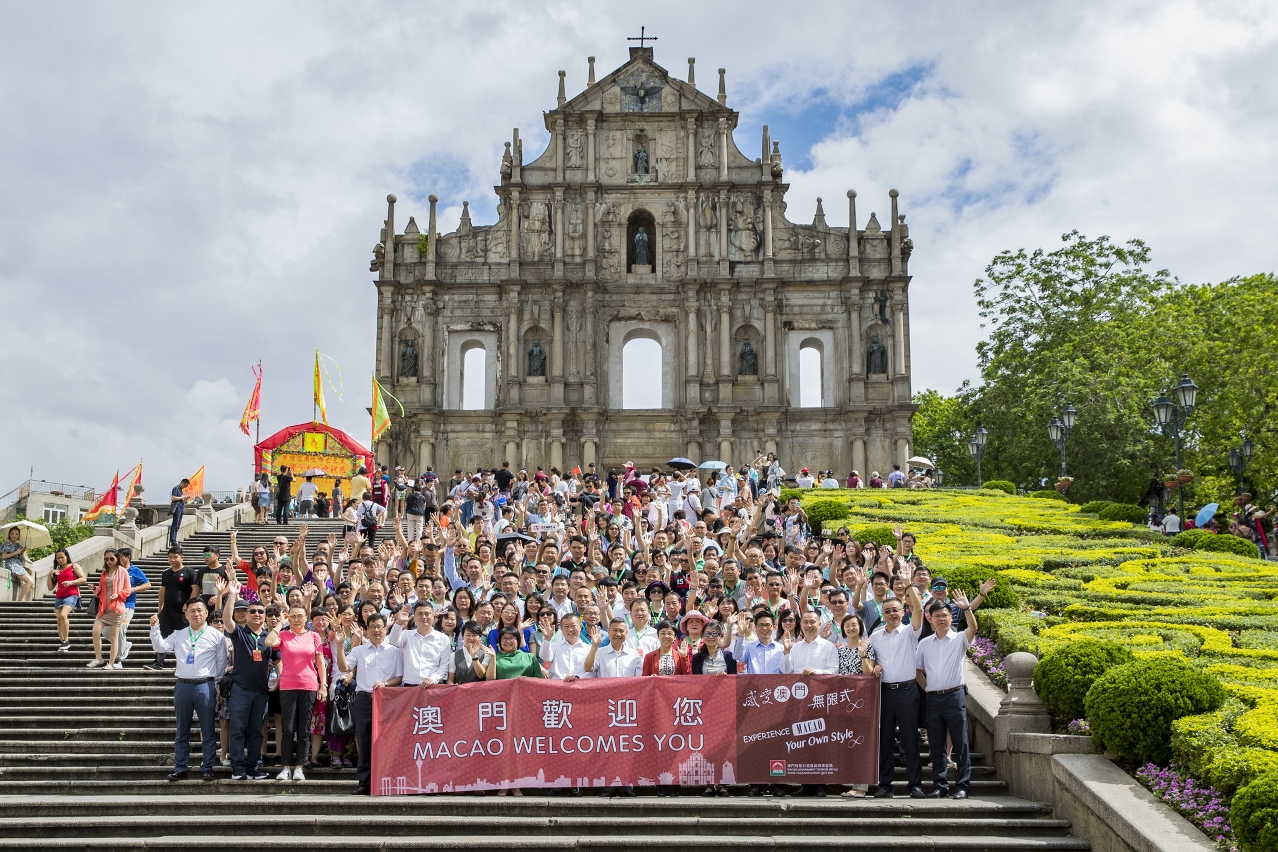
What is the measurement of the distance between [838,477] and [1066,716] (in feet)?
98.5

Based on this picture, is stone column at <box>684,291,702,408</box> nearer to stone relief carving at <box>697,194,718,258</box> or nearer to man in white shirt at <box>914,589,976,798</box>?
stone relief carving at <box>697,194,718,258</box>

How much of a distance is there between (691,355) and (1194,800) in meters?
32.2

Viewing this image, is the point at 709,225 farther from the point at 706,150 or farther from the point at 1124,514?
the point at 1124,514

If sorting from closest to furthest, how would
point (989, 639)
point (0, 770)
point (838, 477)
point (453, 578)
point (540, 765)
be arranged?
point (540, 765) < point (0, 770) < point (989, 639) < point (453, 578) < point (838, 477)

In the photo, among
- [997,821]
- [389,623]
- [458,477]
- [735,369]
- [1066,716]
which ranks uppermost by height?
[735,369]

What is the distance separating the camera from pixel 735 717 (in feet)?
33.3

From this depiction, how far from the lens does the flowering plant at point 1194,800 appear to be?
27.1 feet

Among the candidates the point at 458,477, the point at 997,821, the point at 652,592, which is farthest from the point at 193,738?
the point at 458,477

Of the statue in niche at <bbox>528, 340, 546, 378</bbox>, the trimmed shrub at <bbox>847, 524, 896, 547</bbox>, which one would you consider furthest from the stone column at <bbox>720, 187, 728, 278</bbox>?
the trimmed shrub at <bbox>847, 524, 896, 547</bbox>

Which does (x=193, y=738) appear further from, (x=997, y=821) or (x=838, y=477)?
(x=838, y=477)

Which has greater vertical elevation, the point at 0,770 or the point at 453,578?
the point at 453,578

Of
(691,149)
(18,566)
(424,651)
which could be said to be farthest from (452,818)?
(691,149)

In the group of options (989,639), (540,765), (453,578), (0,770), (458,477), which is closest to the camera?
(540,765)

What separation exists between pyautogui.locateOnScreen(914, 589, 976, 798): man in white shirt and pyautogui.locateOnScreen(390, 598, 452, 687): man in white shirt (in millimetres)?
4180
